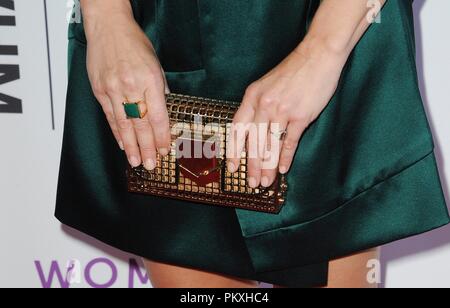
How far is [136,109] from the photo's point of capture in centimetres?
85

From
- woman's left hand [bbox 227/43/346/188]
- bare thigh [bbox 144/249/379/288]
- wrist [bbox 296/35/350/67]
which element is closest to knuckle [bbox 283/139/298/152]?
woman's left hand [bbox 227/43/346/188]

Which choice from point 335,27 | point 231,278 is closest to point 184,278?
point 231,278

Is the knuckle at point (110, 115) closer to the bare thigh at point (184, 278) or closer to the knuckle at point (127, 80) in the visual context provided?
the knuckle at point (127, 80)

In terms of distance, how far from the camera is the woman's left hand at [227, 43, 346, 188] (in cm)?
79

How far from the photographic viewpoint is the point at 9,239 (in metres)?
1.52

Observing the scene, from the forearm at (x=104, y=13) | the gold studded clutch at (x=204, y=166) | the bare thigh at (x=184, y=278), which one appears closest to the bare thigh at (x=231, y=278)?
the bare thigh at (x=184, y=278)

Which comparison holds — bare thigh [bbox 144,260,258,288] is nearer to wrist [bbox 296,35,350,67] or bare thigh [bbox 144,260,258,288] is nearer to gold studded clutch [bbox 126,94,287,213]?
gold studded clutch [bbox 126,94,287,213]

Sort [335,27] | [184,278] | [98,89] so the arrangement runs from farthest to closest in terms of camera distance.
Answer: [184,278]
[98,89]
[335,27]

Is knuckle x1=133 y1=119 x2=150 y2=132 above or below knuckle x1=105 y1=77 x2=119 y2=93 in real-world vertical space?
below

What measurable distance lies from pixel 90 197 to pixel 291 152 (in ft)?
1.13

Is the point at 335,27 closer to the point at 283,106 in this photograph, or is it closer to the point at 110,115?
the point at 283,106

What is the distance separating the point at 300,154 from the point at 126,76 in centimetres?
25

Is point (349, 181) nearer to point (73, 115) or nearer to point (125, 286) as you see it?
point (73, 115)

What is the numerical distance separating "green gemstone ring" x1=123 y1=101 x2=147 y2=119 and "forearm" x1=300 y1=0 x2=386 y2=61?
0.70 feet
